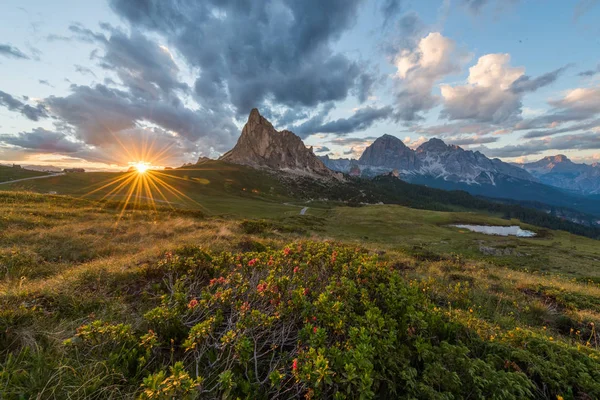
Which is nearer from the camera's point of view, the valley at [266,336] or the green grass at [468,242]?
the valley at [266,336]

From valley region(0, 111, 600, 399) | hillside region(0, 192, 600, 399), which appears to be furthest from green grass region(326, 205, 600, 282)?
hillside region(0, 192, 600, 399)

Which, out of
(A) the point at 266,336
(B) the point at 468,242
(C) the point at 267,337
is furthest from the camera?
(B) the point at 468,242

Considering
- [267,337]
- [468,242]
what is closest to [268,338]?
[267,337]

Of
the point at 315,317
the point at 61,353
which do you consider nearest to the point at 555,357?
the point at 315,317

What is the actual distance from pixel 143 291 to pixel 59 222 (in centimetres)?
1651

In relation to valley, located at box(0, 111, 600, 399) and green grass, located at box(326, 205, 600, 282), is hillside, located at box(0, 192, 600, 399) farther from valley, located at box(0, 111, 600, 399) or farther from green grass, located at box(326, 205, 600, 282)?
green grass, located at box(326, 205, 600, 282)

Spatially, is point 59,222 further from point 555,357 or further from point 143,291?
point 555,357

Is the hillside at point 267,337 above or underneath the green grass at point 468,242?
above

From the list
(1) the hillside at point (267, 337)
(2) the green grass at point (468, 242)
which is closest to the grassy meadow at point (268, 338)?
(1) the hillside at point (267, 337)

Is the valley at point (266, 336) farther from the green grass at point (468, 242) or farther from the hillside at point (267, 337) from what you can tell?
the green grass at point (468, 242)

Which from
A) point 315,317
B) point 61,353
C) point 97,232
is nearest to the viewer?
point 61,353

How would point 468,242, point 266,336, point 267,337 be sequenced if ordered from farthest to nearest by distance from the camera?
point 468,242
point 266,336
point 267,337

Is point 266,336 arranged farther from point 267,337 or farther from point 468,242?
point 468,242

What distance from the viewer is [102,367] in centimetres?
426
